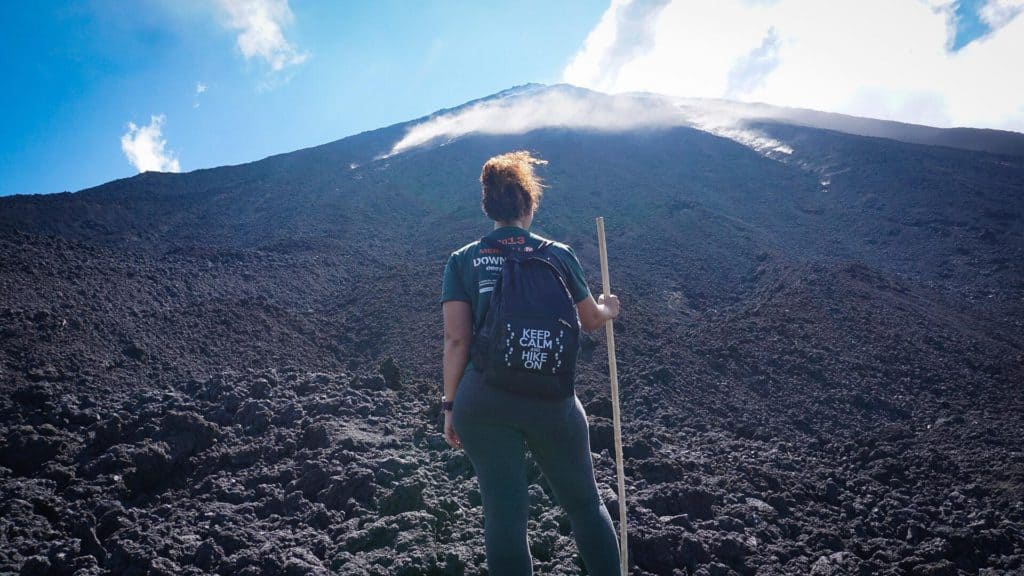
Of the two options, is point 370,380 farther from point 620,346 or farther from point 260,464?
point 620,346

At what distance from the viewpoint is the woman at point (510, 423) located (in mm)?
1714

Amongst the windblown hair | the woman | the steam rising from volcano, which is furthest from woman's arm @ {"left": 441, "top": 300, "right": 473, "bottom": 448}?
the steam rising from volcano

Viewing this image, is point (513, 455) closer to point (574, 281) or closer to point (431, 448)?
point (574, 281)

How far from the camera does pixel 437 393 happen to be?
5230 mm

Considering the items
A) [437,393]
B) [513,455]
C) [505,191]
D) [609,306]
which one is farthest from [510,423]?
[437,393]

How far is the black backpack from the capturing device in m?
1.69

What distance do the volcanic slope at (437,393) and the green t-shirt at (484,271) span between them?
1.53 meters

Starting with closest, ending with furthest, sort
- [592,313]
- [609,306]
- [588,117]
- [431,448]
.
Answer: [592,313]
[609,306]
[431,448]
[588,117]

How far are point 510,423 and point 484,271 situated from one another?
475 mm

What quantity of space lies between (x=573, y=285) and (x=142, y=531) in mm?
2627

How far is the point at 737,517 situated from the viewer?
3.36 m

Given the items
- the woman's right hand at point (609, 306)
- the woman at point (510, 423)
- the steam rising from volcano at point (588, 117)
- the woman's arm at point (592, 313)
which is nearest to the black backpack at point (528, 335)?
the woman at point (510, 423)

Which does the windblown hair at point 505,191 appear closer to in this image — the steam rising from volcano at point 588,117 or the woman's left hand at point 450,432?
the woman's left hand at point 450,432

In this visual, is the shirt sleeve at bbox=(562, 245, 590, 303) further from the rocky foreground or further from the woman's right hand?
the rocky foreground
